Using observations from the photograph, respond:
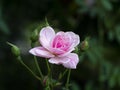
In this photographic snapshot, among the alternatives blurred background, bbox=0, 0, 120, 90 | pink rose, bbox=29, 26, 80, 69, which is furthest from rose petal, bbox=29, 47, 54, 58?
blurred background, bbox=0, 0, 120, 90

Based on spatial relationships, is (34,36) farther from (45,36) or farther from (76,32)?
(76,32)

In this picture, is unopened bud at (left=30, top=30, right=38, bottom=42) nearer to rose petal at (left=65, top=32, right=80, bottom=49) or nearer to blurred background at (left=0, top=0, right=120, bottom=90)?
rose petal at (left=65, top=32, right=80, bottom=49)

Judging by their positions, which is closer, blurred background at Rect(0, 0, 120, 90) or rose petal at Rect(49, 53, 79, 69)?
rose petal at Rect(49, 53, 79, 69)

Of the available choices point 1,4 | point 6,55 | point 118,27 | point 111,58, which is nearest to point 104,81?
point 118,27

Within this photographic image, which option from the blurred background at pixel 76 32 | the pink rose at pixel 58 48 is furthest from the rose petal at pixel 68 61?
the blurred background at pixel 76 32

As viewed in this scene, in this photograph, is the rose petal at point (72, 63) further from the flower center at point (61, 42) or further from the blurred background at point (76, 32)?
the blurred background at point (76, 32)

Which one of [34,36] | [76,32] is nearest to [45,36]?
[34,36]

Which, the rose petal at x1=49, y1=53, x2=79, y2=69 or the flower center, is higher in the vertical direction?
the flower center
